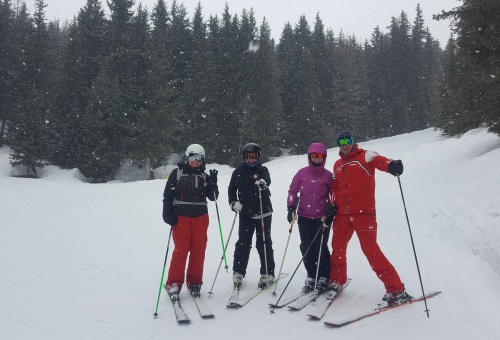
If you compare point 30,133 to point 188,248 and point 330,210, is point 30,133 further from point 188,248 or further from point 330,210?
point 330,210

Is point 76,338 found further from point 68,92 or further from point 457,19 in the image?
point 68,92

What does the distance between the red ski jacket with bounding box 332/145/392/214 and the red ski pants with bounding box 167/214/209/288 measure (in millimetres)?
2040

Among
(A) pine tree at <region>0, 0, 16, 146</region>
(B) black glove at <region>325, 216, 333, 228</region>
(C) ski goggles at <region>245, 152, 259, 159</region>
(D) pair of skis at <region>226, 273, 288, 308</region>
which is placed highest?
(A) pine tree at <region>0, 0, 16, 146</region>

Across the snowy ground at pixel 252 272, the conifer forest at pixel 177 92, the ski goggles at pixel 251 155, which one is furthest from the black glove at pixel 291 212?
the conifer forest at pixel 177 92

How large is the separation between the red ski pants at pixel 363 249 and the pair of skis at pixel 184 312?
180 cm

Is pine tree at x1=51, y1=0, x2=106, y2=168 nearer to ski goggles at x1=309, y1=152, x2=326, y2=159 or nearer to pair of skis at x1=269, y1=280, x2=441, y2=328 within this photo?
ski goggles at x1=309, y1=152, x2=326, y2=159

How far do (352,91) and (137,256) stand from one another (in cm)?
3935

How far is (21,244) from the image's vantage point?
9195 millimetres

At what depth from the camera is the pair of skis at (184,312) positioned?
14.5 ft

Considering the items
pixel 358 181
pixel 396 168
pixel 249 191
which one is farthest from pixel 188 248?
pixel 396 168

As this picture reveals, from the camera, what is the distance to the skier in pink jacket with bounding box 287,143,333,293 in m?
5.20

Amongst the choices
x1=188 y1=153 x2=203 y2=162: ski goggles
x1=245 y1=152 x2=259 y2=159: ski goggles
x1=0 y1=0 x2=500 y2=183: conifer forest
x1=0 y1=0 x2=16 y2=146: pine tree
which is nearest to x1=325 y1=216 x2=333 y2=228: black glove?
x1=245 y1=152 x2=259 y2=159: ski goggles

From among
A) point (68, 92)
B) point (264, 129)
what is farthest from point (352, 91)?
point (68, 92)

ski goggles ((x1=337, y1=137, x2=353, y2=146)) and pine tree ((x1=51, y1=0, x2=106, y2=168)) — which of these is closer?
ski goggles ((x1=337, y1=137, x2=353, y2=146))
